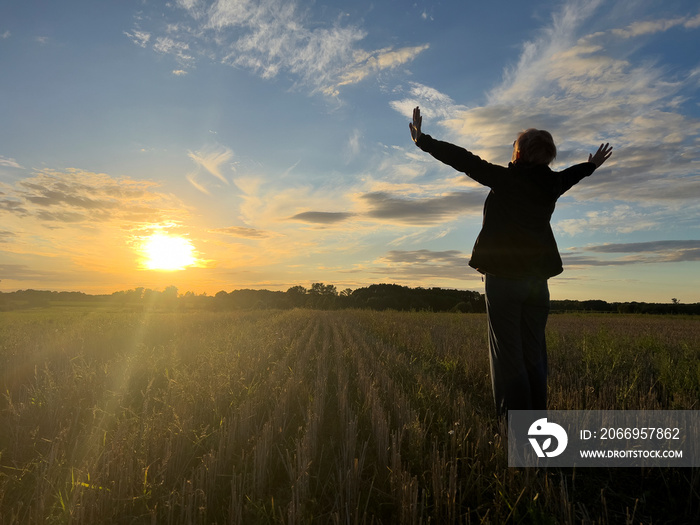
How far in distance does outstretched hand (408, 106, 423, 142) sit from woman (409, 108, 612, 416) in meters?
0.05

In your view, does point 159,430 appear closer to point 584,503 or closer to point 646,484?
point 584,503

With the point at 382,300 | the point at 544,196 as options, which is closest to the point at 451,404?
the point at 544,196

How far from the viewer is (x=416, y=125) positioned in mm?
3891

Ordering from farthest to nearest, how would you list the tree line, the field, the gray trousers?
the tree line < the gray trousers < the field

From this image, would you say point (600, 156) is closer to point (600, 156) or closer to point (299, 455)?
point (600, 156)

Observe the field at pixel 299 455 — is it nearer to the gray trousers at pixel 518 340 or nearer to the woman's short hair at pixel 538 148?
the gray trousers at pixel 518 340

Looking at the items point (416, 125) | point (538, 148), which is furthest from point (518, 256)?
point (416, 125)

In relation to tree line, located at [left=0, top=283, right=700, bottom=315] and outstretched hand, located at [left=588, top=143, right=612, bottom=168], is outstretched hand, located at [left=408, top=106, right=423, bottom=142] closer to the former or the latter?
outstretched hand, located at [left=588, top=143, right=612, bottom=168]

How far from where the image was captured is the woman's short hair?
3662 millimetres

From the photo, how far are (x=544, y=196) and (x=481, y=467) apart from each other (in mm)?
2363

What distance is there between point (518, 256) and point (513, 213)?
0.40 metres

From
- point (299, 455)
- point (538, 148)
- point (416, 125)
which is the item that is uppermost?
point (416, 125)

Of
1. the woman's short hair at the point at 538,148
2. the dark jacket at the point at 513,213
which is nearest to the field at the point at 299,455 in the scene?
the dark jacket at the point at 513,213

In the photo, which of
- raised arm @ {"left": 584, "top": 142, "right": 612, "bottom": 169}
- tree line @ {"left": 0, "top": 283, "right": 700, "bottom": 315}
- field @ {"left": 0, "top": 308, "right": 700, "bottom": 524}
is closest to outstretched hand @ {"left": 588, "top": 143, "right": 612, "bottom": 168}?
raised arm @ {"left": 584, "top": 142, "right": 612, "bottom": 169}
